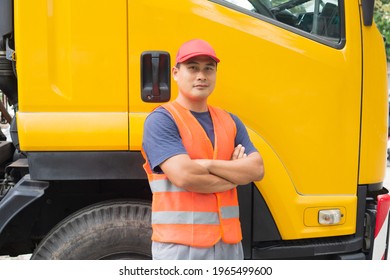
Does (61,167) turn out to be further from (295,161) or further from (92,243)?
(295,161)

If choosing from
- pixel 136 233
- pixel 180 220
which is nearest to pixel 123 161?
pixel 136 233

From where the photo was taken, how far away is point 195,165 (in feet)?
6.05

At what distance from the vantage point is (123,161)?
232 cm

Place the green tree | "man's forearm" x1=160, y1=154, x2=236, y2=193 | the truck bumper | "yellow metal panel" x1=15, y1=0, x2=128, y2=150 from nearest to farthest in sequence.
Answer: "man's forearm" x1=160, y1=154, x2=236, y2=193 < "yellow metal panel" x1=15, y1=0, x2=128, y2=150 < the truck bumper < the green tree

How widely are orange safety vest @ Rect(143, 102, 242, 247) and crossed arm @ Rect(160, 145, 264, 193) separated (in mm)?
56

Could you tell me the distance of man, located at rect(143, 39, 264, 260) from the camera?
1.88m

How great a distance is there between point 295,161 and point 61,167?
119cm

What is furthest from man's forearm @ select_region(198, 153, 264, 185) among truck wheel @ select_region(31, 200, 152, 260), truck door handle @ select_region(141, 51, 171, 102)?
truck wheel @ select_region(31, 200, 152, 260)

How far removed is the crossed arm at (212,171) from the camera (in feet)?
6.01

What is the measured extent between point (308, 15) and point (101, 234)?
1567 mm

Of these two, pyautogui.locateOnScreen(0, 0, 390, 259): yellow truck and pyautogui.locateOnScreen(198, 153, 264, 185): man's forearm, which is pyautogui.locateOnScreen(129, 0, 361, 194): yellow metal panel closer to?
pyautogui.locateOnScreen(0, 0, 390, 259): yellow truck

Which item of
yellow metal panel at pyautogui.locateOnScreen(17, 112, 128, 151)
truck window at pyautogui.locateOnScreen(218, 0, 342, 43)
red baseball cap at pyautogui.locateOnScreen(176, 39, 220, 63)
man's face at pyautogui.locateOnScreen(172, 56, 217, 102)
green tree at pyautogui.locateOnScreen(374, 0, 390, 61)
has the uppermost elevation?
green tree at pyautogui.locateOnScreen(374, 0, 390, 61)

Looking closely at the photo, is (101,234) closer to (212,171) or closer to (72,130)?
(72,130)

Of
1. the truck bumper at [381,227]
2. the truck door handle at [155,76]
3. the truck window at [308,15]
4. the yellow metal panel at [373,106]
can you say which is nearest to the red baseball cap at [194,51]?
the truck door handle at [155,76]
